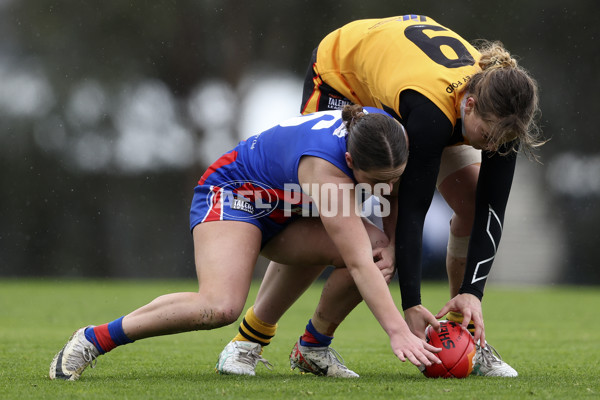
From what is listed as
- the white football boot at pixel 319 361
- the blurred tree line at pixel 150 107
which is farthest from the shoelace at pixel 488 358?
the blurred tree line at pixel 150 107

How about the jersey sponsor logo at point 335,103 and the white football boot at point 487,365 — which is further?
the jersey sponsor logo at point 335,103

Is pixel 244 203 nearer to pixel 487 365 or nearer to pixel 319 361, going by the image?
pixel 319 361

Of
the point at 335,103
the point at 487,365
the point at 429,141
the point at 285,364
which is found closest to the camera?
the point at 429,141

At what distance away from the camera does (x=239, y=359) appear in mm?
4180

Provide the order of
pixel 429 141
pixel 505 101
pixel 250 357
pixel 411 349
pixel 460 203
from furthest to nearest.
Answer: pixel 460 203 < pixel 250 357 < pixel 429 141 < pixel 505 101 < pixel 411 349

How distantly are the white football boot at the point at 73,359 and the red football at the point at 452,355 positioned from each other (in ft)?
4.93

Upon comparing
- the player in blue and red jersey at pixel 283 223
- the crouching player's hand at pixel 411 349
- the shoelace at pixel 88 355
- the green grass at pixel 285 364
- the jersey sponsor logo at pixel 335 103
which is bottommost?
the green grass at pixel 285 364

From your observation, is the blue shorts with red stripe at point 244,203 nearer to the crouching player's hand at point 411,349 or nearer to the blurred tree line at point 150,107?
the crouching player's hand at point 411,349

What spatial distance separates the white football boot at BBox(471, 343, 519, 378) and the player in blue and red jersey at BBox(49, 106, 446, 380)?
51 cm

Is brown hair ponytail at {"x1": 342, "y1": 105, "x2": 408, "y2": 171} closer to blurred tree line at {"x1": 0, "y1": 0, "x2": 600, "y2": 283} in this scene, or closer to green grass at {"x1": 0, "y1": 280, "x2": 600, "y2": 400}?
green grass at {"x1": 0, "y1": 280, "x2": 600, "y2": 400}

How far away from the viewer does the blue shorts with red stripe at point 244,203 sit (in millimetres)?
3951

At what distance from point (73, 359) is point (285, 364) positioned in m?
1.39

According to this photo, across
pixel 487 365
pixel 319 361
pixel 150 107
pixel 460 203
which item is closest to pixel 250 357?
pixel 319 361

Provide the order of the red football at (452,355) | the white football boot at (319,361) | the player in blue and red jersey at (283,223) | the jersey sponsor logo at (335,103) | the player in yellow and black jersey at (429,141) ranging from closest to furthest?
the player in blue and red jersey at (283,223)
the player in yellow and black jersey at (429,141)
the red football at (452,355)
the white football boot at (319,361)
the jersey sponsor logo at (335,103)
